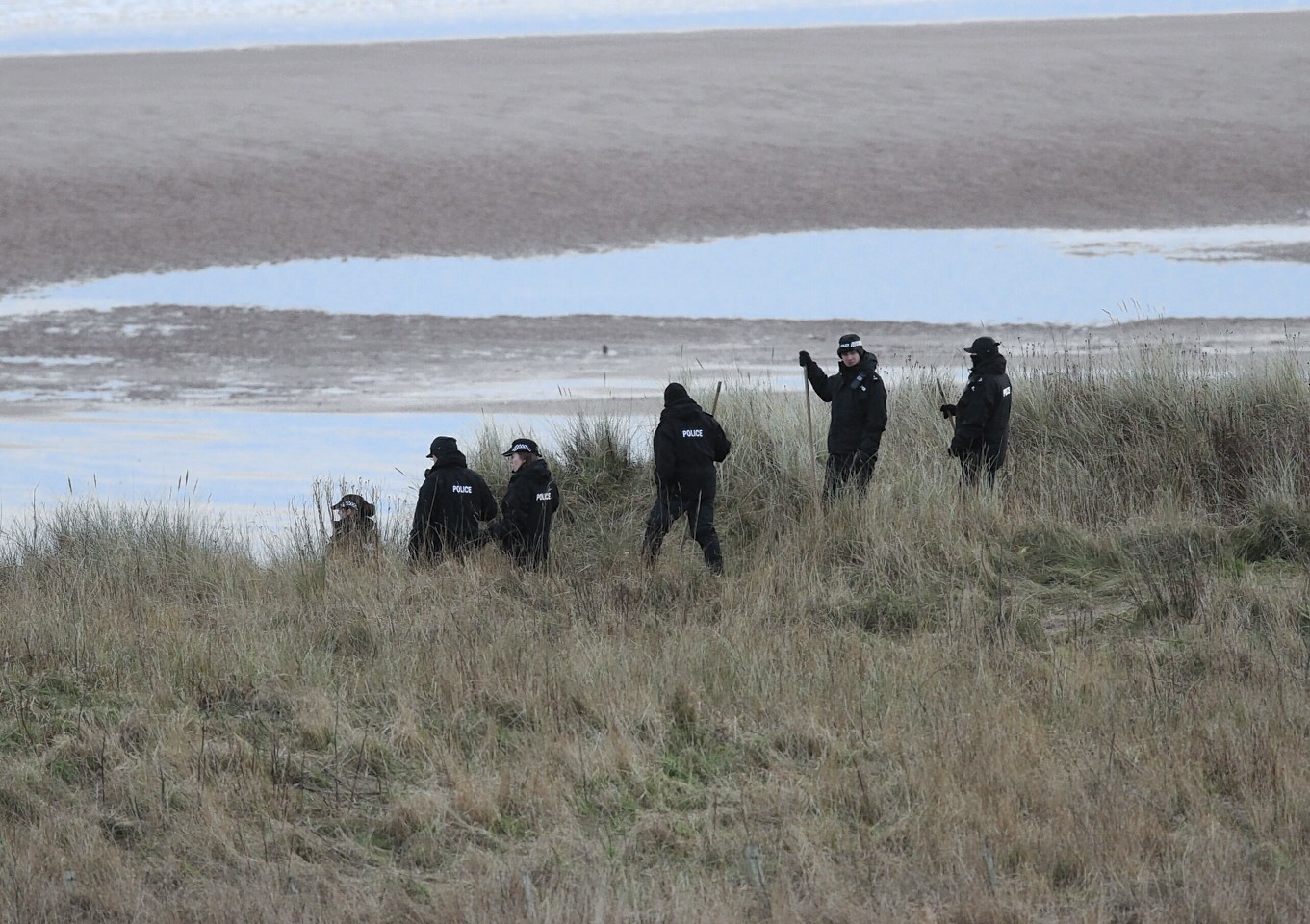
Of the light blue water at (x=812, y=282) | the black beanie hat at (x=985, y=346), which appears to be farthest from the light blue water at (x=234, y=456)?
the light blue water at (x=812, y=282)

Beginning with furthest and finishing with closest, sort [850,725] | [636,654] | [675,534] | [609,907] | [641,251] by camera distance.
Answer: [641,251] → [675,534] → [636,654] → [850,725] → [609,907]

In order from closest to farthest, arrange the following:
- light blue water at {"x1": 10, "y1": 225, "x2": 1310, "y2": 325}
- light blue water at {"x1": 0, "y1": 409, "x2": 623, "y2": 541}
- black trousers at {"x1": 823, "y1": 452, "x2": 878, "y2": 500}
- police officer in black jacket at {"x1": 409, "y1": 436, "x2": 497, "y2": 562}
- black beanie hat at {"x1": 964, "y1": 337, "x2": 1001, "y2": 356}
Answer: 1. police officer in black jacket at {"x1": 409, "y1": 436, "x2": 497, "y2": 562}
2. black beanie hat at {"x1": 964, "y1": 337, "x2": 1001, "y2": 356}
3. black trousers at {"x1": 823, "y1": 452, "x2": 878, "y2": 500}
4. light blue water at {"x1": 0, "y1": 409, "x2": 623, "y2": 541}
5. light blue water at {"x1": 10, "y1": 225, "x2": 1310, "y2": 325}

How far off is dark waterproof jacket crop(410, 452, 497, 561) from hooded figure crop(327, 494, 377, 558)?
1.18ft

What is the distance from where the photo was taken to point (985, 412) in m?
10.4

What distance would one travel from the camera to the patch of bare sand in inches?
666

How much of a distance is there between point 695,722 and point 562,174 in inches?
713

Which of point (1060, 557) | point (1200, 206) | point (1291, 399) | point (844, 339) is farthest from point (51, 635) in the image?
point (1200, 206)

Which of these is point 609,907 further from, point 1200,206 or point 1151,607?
point 1200,206

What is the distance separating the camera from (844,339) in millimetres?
10312

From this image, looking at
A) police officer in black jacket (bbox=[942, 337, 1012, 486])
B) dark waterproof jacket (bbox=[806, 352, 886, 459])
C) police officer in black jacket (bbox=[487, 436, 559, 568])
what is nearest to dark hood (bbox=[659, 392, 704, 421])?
police officer in black jacket (bbox=[487, 436, 559, 568])

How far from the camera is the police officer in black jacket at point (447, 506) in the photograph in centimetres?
998

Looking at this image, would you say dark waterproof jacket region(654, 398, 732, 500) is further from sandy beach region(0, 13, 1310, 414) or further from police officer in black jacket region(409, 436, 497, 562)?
sandy beach region(0, 13, 1310, 414)

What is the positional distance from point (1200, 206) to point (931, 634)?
18000mm

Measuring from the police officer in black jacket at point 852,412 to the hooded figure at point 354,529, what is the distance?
3.23 metres
